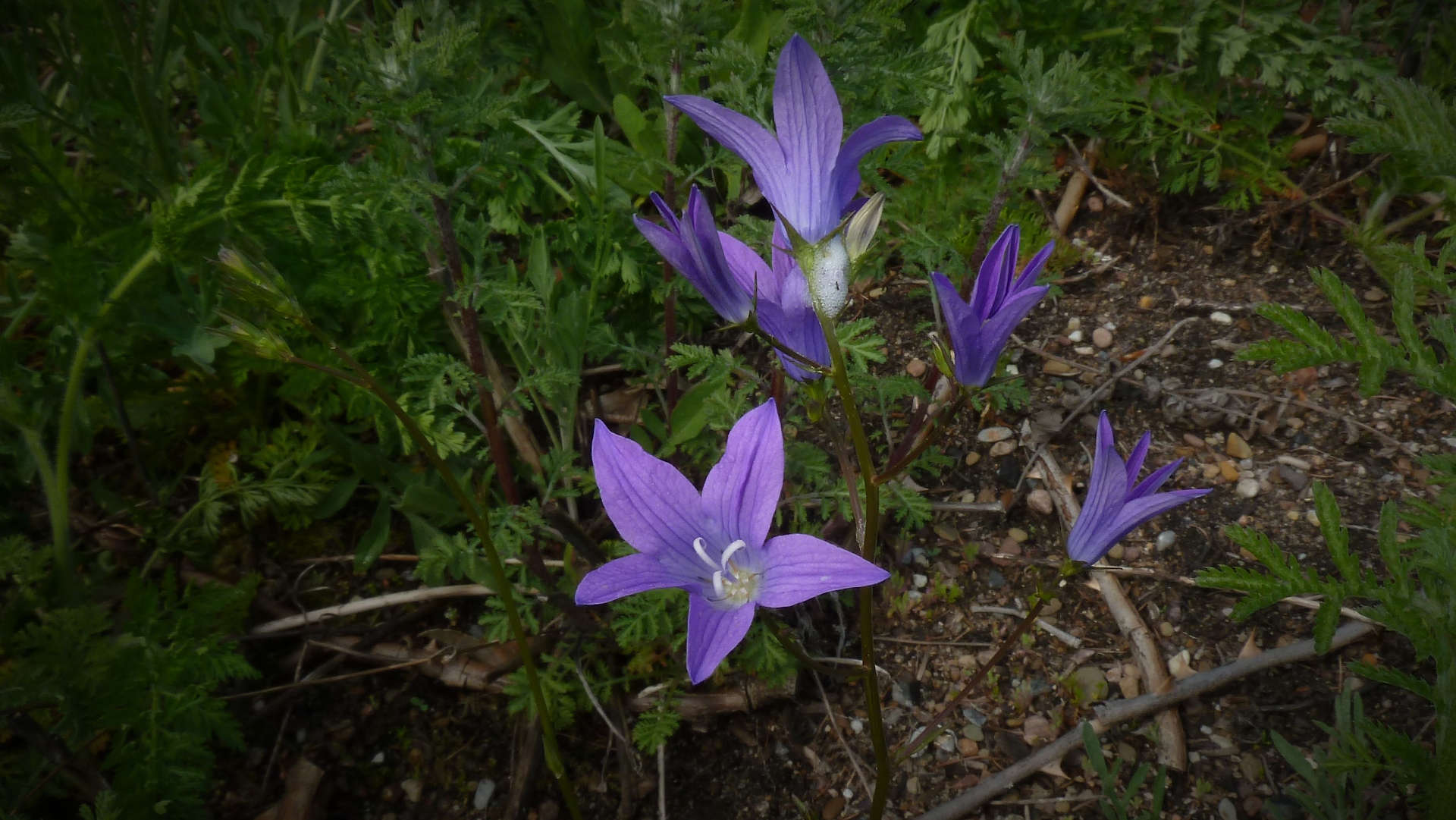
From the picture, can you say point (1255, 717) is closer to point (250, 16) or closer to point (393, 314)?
point (393, 314)

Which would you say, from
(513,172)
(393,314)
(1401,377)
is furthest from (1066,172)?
(393,314)

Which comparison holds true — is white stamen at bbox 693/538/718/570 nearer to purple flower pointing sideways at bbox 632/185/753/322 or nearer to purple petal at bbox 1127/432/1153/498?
purple flower pointing sideways at bbox 632/185/753/322

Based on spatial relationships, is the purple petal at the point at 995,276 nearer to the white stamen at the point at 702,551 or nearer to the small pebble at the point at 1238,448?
the white stamen at the point at 702,551

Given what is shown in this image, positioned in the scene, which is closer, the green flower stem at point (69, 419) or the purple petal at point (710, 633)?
the purple petal at point (710, 633)

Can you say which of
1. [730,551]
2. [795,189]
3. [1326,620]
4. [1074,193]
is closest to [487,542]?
[730,551]

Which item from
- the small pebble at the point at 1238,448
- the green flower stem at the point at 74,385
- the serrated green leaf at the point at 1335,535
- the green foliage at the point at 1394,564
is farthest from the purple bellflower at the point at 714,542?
the small pebble at the point at 1238,448

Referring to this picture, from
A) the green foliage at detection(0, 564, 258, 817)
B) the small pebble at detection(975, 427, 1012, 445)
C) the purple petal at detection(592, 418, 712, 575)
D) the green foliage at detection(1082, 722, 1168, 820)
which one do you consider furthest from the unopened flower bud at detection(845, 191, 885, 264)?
the green foliage at detection(0, 564, 258, 817)

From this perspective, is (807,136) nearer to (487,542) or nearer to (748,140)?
(748,140)
